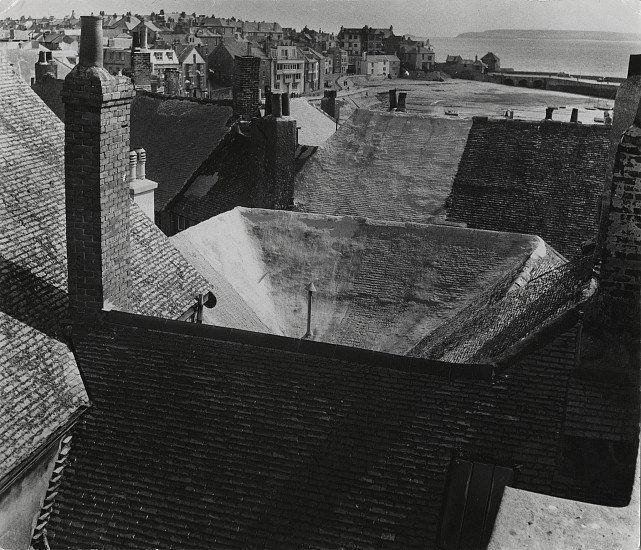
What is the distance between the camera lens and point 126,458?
9.57m

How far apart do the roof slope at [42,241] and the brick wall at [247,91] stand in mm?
18449

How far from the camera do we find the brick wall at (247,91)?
32.4 metres

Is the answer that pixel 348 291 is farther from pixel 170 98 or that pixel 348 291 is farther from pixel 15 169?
pixel 170 98

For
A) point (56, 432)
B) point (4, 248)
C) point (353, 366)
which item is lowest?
point (56, 432)

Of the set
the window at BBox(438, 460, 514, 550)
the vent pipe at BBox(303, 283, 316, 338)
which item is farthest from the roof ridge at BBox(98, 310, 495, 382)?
the vent pipe at BBox(303, 283, 316, 338)

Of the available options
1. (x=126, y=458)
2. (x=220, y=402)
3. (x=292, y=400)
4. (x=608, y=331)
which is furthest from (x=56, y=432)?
(x=608, y=331)

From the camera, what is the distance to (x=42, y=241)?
466 inches

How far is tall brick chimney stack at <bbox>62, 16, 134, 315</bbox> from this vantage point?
11.1 meters

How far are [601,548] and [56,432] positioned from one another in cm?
641

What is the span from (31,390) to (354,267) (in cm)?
922

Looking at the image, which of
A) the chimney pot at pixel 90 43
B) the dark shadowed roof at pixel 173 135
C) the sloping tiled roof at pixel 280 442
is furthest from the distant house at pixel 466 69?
the sloping tiled roof at pixel 280 442

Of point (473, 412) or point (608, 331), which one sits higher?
point (608, 331)

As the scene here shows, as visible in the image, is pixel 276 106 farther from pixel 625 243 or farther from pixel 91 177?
pixel 625 243

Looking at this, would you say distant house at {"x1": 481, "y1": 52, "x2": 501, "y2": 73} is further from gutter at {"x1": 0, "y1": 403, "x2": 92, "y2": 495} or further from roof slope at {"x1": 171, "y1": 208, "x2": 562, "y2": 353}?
gutter at {"x1": 0, "y1": 403, "x2": 92, "y2": 495}
